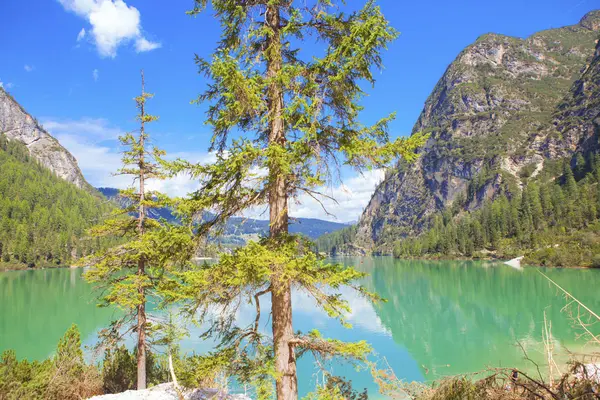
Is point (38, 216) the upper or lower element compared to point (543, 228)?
upper

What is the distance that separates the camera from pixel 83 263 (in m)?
9.83

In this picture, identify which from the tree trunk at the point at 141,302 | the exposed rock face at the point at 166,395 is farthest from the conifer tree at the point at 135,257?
the exposed rock face at the point at 166,395

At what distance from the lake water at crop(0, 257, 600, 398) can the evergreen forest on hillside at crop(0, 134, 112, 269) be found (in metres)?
46.7

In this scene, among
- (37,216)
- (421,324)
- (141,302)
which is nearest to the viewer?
(141,302)

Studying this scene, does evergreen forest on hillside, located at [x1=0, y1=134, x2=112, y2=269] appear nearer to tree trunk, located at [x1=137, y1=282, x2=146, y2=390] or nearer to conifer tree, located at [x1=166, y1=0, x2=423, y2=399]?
tree trunk, located at [x1=137, y1=282, x2=146, y2=390]

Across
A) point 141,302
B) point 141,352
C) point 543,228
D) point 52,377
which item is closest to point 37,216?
point 141,352

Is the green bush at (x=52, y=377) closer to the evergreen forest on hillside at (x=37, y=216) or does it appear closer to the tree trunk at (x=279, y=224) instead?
the tree trunk at (x=279, y=224)

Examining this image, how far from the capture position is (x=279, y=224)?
5.30 m

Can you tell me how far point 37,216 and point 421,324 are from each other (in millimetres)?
128337

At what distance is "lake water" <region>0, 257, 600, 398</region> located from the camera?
1908 cm

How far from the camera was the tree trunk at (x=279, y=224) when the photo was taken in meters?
4.84

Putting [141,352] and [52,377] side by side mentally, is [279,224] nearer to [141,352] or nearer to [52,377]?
[52,377]

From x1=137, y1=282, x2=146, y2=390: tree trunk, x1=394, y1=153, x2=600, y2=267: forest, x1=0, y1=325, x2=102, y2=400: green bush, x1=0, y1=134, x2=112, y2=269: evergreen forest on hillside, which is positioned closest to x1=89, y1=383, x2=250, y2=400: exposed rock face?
x1=0, y1=325, x2=102, y2=400: green bush

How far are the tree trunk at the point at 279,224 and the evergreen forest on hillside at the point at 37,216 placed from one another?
8139cm
